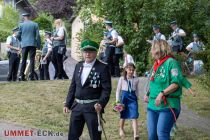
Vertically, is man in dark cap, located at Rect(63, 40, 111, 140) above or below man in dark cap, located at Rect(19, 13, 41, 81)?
below

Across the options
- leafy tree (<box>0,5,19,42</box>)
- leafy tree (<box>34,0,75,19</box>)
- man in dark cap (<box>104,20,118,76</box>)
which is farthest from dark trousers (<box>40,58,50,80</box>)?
leafy tree (<box>34,0,75,19</box>)

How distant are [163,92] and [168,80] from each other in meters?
0.20

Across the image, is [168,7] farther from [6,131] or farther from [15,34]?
[6,131]

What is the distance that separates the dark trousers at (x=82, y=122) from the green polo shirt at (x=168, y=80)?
0.78 metres

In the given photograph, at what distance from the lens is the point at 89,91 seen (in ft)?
24.0

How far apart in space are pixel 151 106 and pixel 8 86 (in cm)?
722

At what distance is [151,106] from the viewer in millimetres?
7422

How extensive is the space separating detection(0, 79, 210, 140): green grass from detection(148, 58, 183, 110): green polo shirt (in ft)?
7.95

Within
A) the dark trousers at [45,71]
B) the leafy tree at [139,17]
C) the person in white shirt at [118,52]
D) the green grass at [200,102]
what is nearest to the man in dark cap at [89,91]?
the green grass at [200,102]

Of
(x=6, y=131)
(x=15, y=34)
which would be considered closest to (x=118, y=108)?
(x=6, y=131)

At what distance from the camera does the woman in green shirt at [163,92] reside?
7.23m

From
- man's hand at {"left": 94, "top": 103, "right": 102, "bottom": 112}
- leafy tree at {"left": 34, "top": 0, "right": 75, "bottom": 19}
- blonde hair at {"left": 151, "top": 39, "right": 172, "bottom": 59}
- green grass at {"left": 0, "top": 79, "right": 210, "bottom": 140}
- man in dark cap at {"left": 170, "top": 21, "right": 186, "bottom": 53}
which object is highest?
leafy tree at {"left": 34, "top": 0, "right": 75, "bottom": 19}

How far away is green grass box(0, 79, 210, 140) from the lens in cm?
1014

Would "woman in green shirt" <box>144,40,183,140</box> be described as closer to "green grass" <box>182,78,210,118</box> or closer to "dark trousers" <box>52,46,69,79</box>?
"green grass" <box>182,78,210,118</box>
